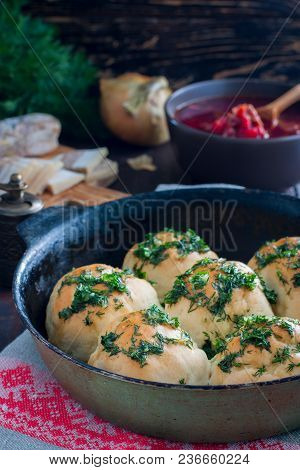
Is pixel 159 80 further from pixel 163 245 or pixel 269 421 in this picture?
pixel 269 421

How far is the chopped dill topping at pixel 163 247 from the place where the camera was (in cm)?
221

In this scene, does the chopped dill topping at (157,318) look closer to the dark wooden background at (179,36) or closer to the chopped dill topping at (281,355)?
the chopped dill topping at (281,355)

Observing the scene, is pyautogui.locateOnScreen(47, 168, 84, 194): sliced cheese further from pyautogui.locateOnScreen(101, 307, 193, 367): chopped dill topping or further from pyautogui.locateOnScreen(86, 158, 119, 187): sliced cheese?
pyautogui.locateOnScreen(101, 307, 193, 367): chopped dill topping

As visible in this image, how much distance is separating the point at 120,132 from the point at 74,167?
1.64 ft

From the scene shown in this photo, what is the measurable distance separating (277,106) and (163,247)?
1.25 meters

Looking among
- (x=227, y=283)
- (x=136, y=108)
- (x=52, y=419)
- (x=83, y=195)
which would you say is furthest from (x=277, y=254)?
(x=136, y=108)

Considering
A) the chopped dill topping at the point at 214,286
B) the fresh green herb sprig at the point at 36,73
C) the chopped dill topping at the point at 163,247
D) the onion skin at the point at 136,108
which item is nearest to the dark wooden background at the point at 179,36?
the fresh green herb sprig at the point at 36,73

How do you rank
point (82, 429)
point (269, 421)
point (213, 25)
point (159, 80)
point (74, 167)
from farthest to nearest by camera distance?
point (213, 25) < point (159, 80) < point (74, 167) < point (82, 429) < point (269, 421)

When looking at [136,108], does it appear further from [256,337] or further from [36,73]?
[256,337]

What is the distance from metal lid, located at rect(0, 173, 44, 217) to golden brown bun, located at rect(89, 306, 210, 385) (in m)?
0.81

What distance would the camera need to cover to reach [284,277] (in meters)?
2.06

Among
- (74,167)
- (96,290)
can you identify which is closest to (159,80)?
(74,167)

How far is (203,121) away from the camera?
326 cm

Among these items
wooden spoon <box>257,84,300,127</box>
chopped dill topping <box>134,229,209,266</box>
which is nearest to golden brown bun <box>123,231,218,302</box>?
chopped dill topping <box>134,229,209,266</box>
